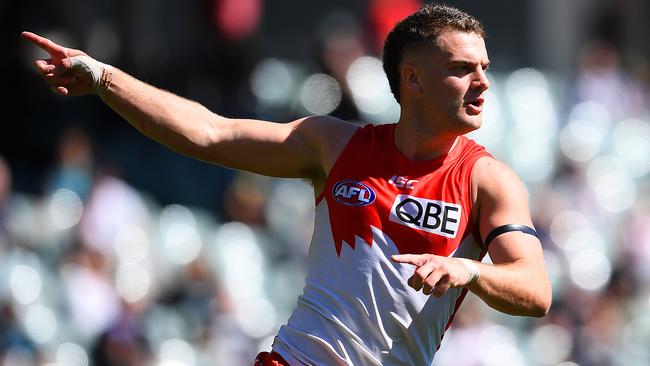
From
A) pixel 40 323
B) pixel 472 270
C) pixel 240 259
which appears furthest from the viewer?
pixel 240 259

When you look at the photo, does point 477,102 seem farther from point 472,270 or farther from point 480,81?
point 472,270

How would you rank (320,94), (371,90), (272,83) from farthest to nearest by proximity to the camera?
(272,83) < (371,90) < (320,94)

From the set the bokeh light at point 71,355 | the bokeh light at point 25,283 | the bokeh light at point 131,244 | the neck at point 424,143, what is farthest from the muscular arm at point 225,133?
the bokeh light at point 131,244

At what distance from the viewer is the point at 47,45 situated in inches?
220

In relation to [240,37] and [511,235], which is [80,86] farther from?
[240,37]

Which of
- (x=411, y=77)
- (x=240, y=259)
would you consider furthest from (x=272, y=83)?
(x=411, y=77)

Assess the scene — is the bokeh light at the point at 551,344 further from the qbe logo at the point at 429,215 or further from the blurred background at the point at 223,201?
the qbe logo at the point at 429,215

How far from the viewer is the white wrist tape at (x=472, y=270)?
4.92 metres

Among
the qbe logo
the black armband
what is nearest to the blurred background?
the qbe logo

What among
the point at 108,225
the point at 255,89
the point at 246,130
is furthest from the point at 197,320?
the point at 246,130

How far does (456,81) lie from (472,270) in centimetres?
98

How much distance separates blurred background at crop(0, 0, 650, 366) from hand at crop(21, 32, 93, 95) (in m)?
4.58

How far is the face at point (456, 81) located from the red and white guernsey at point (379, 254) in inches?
6.7

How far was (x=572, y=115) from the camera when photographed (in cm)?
1453
